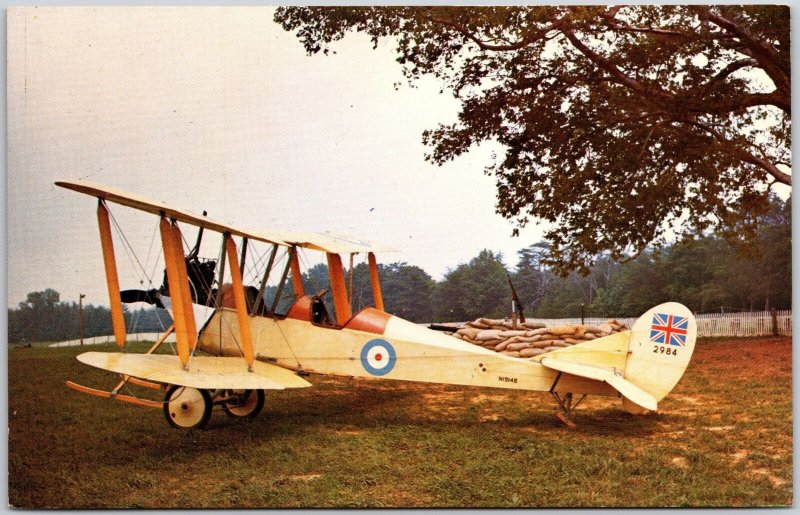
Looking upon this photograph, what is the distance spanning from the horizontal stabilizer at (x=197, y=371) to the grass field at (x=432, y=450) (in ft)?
1.63

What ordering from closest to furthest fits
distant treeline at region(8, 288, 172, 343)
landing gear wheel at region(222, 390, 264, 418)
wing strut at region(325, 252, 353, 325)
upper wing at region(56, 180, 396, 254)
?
upper wing at region(56, 180, 396, 254)
distant treeline at region(8, 288, 172, 343)
landing gear wheel at region(222, 390, 264, 418)
wing strut at region(325, 252, 353, 325)

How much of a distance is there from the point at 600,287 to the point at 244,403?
312 cm

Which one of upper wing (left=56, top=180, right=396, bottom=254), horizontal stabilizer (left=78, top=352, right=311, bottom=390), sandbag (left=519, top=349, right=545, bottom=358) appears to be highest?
upper wing (left=56, top=180, right=396, bottom=254)

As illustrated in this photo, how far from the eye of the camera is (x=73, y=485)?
17.6 feet

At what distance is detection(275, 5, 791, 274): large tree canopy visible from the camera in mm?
5676

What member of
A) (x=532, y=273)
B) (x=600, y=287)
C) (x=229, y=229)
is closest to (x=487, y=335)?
(x=532, y=273)

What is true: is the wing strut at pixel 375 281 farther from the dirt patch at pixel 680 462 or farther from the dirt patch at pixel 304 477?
the dirt patch at pixel 680 462

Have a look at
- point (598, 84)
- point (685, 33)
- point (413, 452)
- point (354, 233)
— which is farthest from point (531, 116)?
point (413, 452)

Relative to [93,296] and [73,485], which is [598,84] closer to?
[93,296]

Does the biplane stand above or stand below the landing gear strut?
above

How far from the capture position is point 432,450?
17.9 feet

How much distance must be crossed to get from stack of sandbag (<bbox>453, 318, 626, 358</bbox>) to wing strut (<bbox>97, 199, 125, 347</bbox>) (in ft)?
8.81

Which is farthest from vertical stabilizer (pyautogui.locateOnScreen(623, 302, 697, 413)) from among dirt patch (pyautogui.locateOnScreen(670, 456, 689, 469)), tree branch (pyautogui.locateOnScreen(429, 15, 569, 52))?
tree branch (pyautogui.locateOnScreen(429, 15, 569, 52))

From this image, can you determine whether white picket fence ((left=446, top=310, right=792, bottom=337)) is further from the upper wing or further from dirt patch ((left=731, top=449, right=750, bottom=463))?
the upper wing
